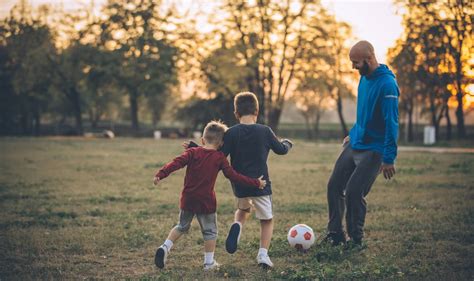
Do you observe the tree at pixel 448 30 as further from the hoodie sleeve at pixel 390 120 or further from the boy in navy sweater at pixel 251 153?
the boy in navy sweater at pixel 251 153

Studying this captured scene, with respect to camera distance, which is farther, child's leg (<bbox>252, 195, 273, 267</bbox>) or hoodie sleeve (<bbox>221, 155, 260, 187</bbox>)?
child's leg (<bbox>252, 195, 273, 267</bbox>)

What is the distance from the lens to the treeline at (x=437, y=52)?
111ft

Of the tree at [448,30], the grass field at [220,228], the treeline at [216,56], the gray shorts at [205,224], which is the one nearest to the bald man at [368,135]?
the grass field at [220,228]

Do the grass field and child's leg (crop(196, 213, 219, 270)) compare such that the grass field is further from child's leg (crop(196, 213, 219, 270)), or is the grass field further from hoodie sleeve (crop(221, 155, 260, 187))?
hoodie sleeve (crop(221, 155, 260, 187))

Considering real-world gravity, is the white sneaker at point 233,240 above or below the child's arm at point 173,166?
below

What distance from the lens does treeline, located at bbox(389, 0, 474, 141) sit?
1337 inches

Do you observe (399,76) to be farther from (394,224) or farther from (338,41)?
(394,224)

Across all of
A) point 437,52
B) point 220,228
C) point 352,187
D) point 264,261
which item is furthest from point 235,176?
point 437,52

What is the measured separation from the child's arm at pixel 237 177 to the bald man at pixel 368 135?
Answer: 1.21m

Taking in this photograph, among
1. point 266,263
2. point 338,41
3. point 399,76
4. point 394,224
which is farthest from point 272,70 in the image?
point 266,263

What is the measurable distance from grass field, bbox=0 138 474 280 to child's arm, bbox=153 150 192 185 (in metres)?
0.95

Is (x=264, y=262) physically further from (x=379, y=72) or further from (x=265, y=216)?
(x=379, y=72)

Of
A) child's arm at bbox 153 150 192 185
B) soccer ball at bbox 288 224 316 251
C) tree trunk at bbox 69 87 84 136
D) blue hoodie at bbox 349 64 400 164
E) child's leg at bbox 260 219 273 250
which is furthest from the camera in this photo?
tree trunk at bbox 69 87 84 136

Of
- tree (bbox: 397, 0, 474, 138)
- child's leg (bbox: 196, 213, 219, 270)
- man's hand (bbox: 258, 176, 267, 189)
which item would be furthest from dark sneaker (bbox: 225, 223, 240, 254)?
tree (bbox: 397, 0, 474, 138)
